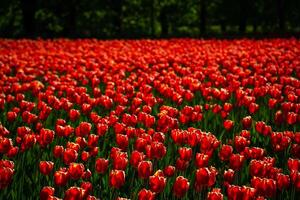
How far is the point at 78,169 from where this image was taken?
11.8 feet

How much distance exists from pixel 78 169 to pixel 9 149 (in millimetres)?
894

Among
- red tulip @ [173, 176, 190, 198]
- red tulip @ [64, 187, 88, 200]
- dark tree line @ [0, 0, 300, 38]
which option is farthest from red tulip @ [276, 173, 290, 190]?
dark tree line @ [0, 0, 300, 38]

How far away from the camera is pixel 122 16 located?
40250mm

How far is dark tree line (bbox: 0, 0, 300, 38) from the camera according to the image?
95.1ft

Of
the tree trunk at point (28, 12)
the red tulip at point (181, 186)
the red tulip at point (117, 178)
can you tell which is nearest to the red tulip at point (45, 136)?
the red tulip at point (117, 178)

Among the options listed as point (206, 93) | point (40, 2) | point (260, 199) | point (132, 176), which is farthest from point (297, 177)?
point (40, 2)

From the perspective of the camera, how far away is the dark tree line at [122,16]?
29.0 meters

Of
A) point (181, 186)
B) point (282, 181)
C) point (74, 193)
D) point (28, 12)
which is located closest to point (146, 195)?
point (181, 186)

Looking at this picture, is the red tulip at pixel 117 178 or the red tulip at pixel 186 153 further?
the red tulip at pixel 186 153

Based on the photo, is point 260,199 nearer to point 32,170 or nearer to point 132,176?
point 132,176

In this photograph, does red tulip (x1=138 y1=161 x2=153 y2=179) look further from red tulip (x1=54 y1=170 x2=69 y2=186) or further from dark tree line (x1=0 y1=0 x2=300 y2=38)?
dark tree line (x1=0 y1=0 x2=300 y2=38)

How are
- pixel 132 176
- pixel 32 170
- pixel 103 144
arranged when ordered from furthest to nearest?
pixel 103 144, pixel 32 170, pixel 132 176

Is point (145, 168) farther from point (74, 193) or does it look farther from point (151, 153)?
point (74, 193)

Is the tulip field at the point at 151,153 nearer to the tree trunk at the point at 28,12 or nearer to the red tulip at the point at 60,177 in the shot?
the red tulip at the point at 60,177
